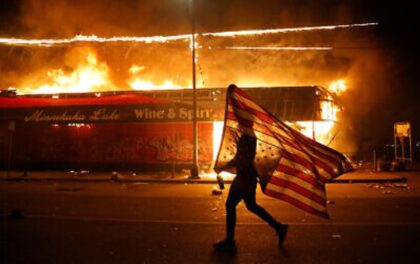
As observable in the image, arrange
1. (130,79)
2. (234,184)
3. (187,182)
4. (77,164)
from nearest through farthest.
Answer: (234,184) < (187,182) < (77,164) < (130,79)

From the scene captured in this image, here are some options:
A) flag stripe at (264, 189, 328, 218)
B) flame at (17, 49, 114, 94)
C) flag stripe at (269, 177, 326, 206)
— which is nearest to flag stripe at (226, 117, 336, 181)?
flag stripe at (269, 177, 326, 206)

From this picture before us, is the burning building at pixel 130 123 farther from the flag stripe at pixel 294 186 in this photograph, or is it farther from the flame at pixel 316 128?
the flag stripe at pixel 294 186

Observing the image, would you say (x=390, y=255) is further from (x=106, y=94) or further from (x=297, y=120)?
(x=106, y=94)

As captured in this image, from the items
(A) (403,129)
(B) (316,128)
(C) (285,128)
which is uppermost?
(B) (316,128)

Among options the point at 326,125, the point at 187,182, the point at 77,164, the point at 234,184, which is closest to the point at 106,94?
the point at 77,164

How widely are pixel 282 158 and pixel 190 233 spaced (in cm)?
212

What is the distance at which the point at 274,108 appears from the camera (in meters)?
22.8

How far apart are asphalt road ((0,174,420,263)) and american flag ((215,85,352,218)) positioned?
77 centimetres

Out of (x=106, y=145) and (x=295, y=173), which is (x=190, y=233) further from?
(x=106, y=145)

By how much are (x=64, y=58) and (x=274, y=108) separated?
17695mm

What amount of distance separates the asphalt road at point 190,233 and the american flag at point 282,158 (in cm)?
77

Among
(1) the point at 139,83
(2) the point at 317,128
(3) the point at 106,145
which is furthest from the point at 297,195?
(1) the point at 139,83

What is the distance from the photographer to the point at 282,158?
238 inches

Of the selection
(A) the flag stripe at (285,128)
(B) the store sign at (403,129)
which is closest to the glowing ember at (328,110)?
(B) the store sign at (403,129)
